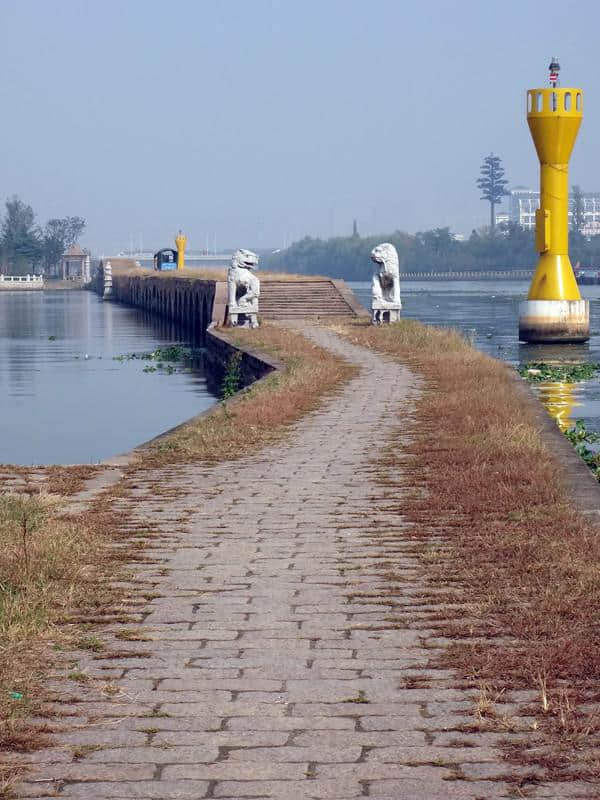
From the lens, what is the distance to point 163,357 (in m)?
37.8

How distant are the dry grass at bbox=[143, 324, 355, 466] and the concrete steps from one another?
1480 centimetres

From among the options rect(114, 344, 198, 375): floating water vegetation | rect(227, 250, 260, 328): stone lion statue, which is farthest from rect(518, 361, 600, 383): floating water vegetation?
rect(114, 344, 198, 375): floating water vegetation

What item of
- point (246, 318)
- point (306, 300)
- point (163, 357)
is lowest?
point (163, 357)

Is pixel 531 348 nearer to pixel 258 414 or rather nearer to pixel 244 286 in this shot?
pixel 244 286

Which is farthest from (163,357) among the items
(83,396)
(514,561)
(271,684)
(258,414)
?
(271,684)

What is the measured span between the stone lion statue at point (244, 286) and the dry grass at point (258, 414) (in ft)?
27.9

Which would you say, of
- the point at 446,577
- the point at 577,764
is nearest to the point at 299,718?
the point at 577,764

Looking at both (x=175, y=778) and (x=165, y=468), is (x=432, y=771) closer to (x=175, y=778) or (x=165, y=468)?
(x=175, y=778)

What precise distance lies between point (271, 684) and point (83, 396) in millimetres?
22737

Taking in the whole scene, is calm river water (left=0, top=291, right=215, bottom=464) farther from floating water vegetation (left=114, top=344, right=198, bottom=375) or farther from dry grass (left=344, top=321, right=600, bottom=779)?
dry grass (left=344, top=321, right=600, bottom=779)

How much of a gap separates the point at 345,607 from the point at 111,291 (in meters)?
99.0

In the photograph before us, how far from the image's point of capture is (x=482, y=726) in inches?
185

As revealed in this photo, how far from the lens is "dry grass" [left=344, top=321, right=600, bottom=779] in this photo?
16.3 ft

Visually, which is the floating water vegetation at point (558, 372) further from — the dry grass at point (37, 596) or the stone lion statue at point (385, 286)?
the dry grass at point (37, 596)
